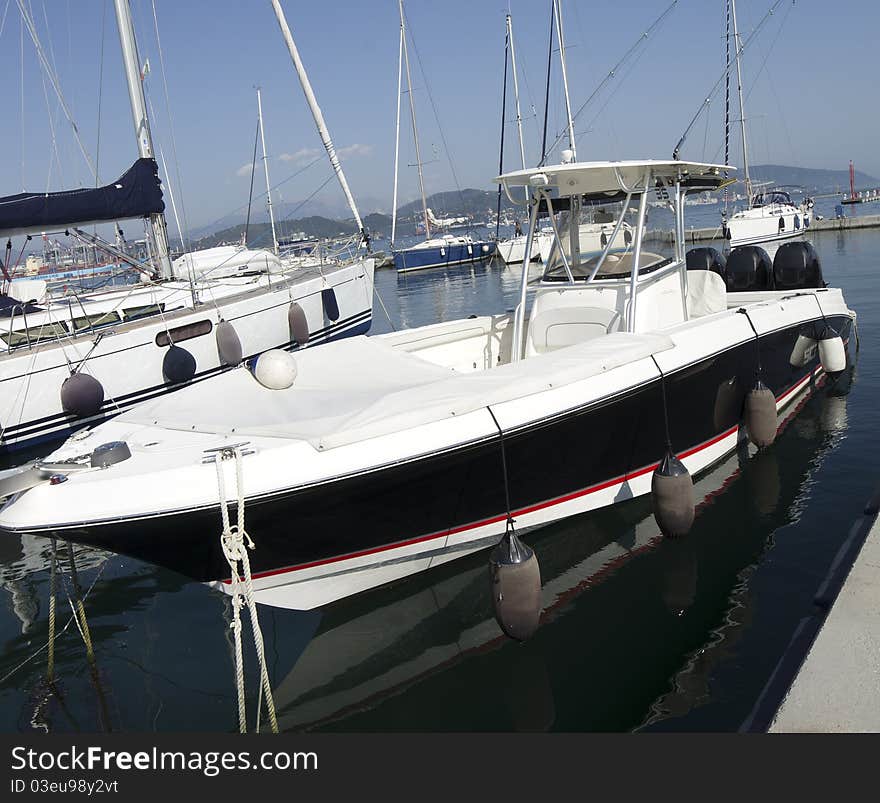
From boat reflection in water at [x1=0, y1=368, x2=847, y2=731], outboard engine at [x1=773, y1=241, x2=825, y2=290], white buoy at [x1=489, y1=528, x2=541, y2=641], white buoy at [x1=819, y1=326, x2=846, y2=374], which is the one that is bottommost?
boat reflection in water at [x1=0, y1=368, x2=847, y2=731]

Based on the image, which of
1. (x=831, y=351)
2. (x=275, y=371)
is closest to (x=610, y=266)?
(x=831, y=351)

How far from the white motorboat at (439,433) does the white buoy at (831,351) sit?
1024 mm

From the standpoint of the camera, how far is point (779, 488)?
7246mm

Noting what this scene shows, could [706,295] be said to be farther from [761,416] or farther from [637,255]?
[761,416]

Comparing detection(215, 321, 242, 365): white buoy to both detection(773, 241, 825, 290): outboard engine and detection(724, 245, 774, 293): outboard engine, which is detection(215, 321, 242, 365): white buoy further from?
detection(773, 241, 825, 290): outboard engine

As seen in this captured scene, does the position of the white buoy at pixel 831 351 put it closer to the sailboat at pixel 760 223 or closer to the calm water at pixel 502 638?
the calm water at pixel 502 638

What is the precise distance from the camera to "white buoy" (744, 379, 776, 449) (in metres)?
7.02

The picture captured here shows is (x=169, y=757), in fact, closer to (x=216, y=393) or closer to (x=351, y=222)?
(x=216, y=393)

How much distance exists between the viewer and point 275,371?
5.96 meters

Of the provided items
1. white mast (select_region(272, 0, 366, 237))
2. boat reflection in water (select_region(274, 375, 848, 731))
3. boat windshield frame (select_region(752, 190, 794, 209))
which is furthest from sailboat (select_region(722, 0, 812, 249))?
boat reflection in water (select_region(274, 375, 848, 731))

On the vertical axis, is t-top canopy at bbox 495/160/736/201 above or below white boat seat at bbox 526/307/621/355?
above

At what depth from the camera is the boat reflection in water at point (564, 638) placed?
14.7ft

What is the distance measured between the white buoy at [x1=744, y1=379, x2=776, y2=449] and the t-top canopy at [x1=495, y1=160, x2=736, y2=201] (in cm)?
216

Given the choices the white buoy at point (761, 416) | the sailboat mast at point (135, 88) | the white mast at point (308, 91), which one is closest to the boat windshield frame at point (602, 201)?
the white buoy at point (761, 416)
